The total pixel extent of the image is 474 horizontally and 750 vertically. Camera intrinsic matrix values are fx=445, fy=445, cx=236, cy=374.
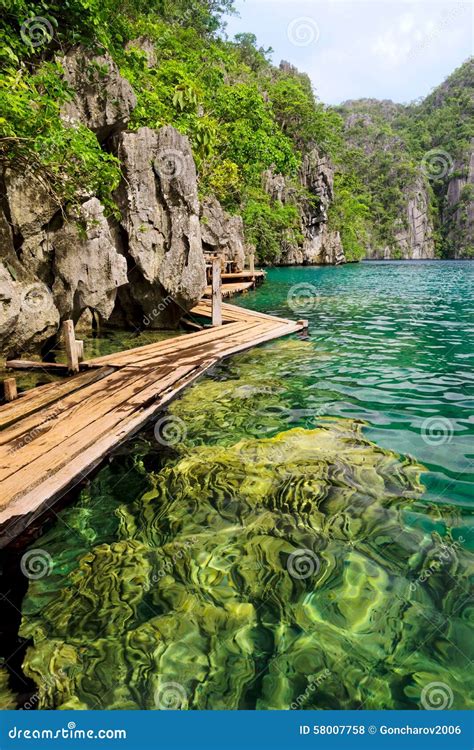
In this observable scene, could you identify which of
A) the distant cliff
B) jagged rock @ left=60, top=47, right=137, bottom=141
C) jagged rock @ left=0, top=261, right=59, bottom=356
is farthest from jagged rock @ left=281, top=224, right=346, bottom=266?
jagged rock @ left=0, top=261, right=59, bottom=356

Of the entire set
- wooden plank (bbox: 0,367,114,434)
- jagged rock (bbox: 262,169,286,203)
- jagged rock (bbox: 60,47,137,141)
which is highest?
jagged rock (bbox: 262,169,286,203)

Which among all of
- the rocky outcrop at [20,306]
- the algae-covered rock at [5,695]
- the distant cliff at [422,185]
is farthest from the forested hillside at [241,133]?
the algae-covered rock at [5,695]

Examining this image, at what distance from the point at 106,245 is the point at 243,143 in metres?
16.3

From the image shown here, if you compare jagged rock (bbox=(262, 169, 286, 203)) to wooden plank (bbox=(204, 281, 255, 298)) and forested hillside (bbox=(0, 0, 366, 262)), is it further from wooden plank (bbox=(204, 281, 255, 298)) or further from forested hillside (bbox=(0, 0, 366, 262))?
wooden plank (bbox=(204, 281, 255, 298))

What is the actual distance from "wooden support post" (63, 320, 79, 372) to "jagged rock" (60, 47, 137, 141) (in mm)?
4660

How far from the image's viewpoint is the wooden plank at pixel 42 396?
6.33 m

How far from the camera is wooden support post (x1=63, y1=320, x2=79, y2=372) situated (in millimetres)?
8961

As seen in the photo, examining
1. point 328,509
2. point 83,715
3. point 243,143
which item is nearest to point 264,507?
point 328,509

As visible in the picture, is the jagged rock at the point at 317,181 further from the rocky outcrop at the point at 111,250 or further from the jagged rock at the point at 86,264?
the jagged rock at the point at 86,264

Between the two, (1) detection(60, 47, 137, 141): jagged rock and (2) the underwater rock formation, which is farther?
(1) detection(60, 47, 137, 141): jagged rock

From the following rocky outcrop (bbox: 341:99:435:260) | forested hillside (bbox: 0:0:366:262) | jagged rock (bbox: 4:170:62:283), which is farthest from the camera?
rocky outcrop (bbox: 341:99:435:260)

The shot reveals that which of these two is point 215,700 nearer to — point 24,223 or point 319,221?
point 24,223

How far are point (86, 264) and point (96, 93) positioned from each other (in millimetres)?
4195

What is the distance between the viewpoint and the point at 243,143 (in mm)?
24234
